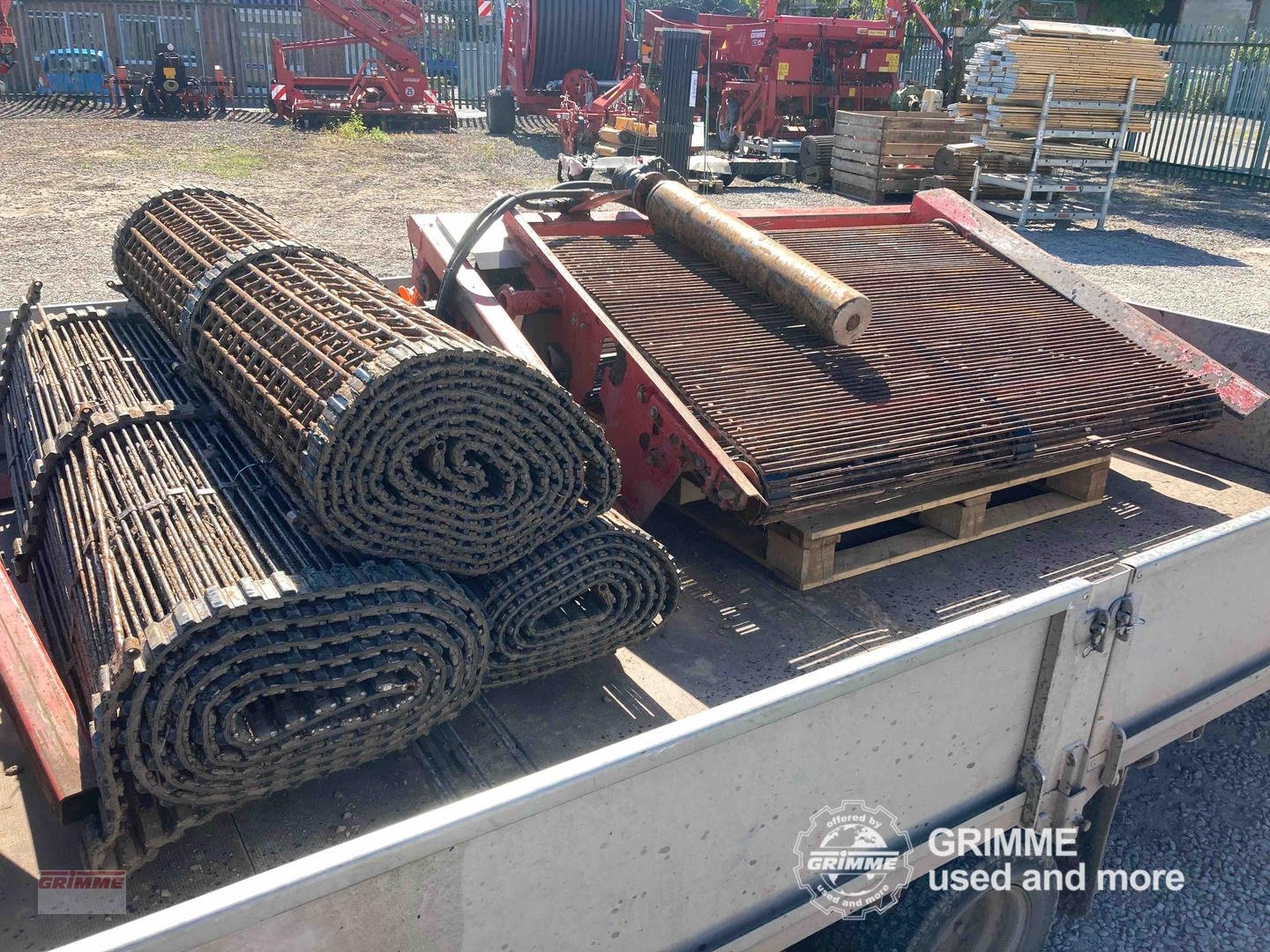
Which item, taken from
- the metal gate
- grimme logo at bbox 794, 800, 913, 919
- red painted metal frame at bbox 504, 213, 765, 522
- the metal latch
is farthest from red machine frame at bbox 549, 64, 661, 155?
grimme logo at bbox 794, 800, 913, 919

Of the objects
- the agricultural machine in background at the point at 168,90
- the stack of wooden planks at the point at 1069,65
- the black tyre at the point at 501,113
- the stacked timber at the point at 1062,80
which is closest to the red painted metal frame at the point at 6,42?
the agricultural machine in background at the point at 168,90

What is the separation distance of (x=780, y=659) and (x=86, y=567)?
6.23 ft

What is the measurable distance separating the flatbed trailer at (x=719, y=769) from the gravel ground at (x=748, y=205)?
2.14 feet

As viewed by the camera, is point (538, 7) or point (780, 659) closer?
point (780, 659)

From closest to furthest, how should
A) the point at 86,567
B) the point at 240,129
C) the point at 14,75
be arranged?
the point at 86,567 < the point at 240,129 < the point at 14,75

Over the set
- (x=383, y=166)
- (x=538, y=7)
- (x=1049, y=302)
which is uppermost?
(x=538, y=7)

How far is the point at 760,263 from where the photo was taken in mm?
4109

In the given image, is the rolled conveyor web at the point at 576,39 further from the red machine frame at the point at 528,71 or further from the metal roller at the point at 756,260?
the metal roller at the point at 756,260

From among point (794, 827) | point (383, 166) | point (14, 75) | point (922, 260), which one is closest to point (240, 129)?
point (383, 166)

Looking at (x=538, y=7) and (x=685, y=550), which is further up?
(x=538, y=7)

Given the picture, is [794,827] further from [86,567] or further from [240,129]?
[240,129]

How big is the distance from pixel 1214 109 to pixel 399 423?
17727mm

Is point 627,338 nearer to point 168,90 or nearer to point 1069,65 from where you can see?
point 1069,65

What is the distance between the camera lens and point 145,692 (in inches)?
83.2
